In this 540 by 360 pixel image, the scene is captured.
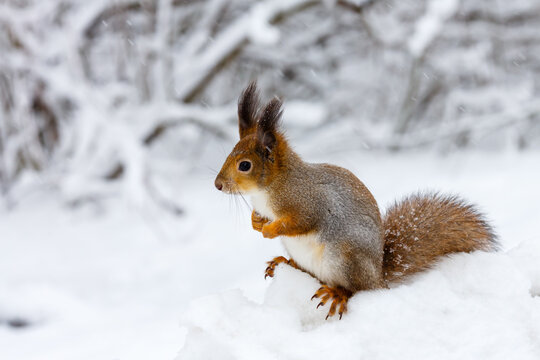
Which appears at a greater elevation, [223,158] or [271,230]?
[223,158]

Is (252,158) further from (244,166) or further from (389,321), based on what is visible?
(389,321)

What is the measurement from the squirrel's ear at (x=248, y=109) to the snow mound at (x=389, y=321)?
0.34 metres

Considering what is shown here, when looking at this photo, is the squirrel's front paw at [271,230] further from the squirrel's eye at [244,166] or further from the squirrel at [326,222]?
the squirrel's eye at [244,166]

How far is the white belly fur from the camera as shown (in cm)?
122

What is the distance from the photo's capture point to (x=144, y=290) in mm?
3605

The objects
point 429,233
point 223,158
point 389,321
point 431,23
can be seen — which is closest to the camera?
point 389,321

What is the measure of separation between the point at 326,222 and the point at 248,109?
30cm

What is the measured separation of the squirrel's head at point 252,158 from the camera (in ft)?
4.07

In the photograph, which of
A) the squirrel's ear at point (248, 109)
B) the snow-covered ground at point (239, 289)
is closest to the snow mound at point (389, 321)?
the snow-covered ground at point (239, 289)

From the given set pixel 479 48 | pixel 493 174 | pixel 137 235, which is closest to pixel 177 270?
pixel 137 235

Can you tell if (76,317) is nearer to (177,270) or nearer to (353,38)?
(177,270)

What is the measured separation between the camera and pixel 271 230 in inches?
46.1

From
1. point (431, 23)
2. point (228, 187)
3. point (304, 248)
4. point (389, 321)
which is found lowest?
point (389, 321)

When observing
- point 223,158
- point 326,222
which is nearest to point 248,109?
point 326,222
